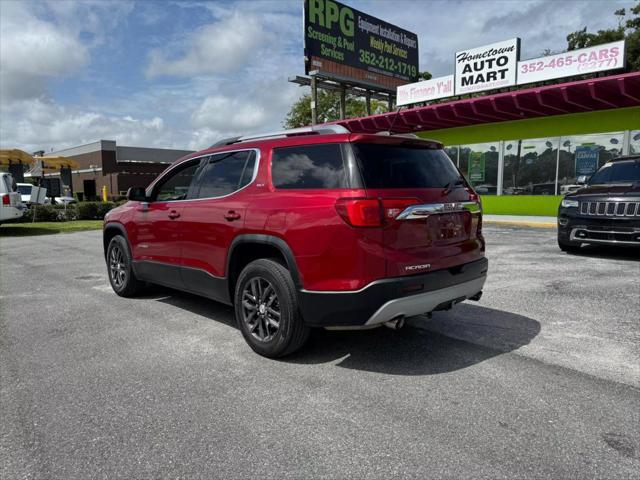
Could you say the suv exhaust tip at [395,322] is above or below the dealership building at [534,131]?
below

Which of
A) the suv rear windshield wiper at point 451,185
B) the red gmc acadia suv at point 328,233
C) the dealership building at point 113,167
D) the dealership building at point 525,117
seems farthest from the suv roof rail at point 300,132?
the dealership building at point 113,167

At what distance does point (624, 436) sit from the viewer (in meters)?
2.67

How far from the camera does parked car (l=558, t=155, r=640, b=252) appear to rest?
301 inches

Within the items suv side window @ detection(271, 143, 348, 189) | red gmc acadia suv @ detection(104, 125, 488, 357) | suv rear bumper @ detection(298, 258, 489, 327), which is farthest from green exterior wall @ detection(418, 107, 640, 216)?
suv side window @ detection(271, 143, 348, 189)

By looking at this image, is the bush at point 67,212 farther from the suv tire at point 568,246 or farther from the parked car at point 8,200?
the suv tire at point 568,246

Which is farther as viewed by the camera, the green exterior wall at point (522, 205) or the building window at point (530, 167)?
the building window at point (530, 167)

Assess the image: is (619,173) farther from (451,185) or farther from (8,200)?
(8,200)

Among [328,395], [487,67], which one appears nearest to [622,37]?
[487,67]

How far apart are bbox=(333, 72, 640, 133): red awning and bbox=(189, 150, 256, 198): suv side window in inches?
305

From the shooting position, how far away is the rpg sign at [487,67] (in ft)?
58.2

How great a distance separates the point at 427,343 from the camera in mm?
4215

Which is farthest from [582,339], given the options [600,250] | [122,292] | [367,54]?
[367,54]

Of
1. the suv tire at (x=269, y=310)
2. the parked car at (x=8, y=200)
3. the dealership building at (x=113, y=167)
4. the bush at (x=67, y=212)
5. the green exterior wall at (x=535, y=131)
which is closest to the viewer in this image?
the suv tire at (x=269, y=310)

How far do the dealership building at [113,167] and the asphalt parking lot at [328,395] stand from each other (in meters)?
46.6
